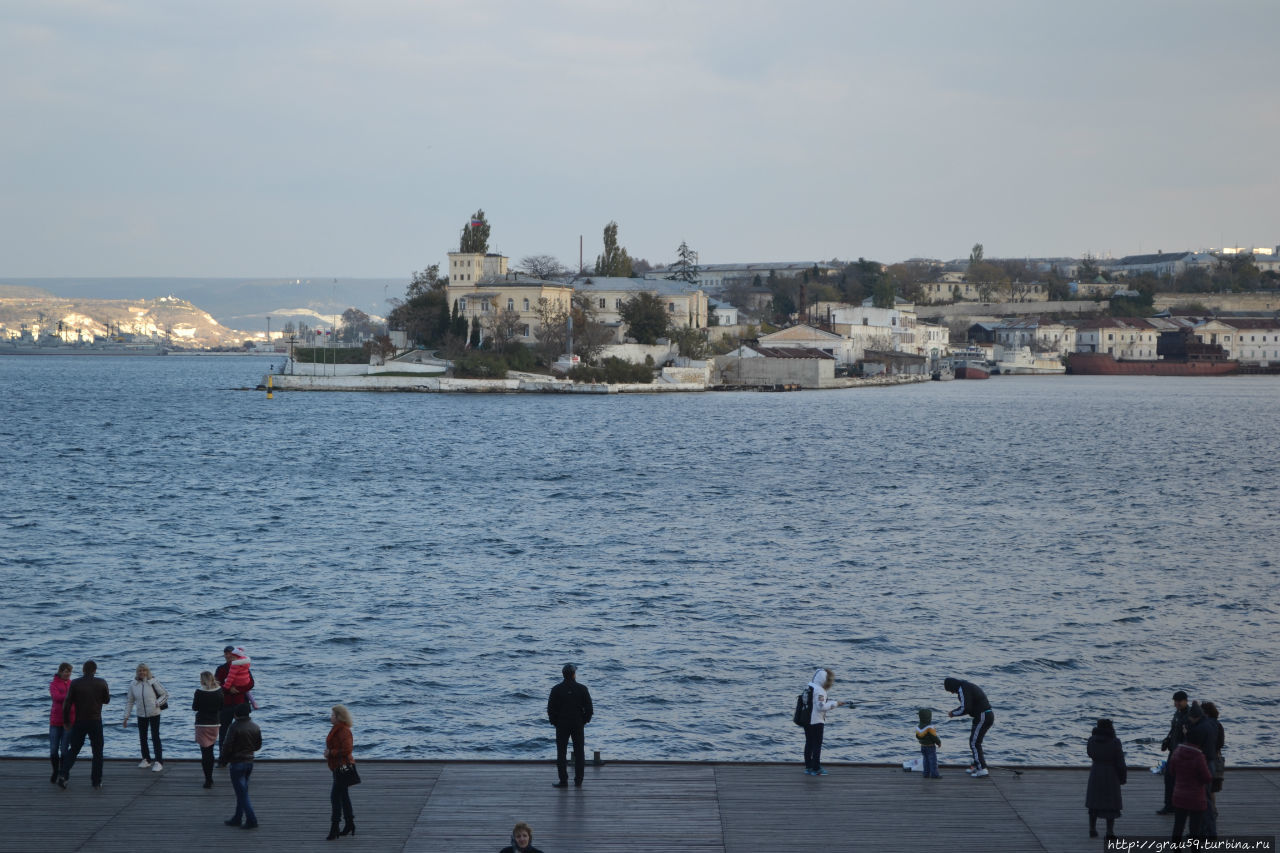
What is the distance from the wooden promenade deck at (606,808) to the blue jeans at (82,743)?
0.67ft

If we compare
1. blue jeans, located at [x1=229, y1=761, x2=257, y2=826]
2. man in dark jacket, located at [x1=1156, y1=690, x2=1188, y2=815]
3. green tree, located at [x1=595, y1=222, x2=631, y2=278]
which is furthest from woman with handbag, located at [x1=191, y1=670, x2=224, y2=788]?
green tree, located at [x1=595, y1=222, x2=631, y2=278]

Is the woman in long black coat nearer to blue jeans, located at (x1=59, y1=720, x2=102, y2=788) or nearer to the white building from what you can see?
blue jeans, located at (x1=59, y1=720, x2=102, y2=788)

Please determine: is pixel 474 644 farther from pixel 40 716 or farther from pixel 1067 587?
pixel 1067 587

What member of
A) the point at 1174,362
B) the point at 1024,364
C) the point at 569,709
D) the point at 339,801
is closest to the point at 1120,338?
the point at 1174,362

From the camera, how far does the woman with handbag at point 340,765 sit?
11.0m

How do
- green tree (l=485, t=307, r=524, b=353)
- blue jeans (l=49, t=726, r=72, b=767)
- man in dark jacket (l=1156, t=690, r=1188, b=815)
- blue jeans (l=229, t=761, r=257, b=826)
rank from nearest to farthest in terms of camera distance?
blue jeans (l=229, t=761, r=257, b=826)
man in dark jacket (l=1156, t=690, r=1188, b=815)
blue jeans (l=49, t=726, r=72, b=767)
green tree (l=485, t=307, r=524, b=353)

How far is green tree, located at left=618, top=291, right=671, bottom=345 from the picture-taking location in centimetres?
11244

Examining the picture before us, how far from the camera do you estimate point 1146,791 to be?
1261 cm

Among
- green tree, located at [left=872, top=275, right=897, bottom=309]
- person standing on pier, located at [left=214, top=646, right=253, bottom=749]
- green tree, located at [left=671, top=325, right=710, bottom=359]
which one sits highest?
green tree, located at [left=872, top=275, right=897, bottom=309]

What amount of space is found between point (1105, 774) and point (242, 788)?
8.24 metres

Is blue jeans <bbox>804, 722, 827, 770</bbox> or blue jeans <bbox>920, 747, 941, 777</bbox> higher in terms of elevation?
blue jeans <bbox>804, 722, 827, 770</bbox>

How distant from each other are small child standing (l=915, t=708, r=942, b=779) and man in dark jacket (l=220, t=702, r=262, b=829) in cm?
696

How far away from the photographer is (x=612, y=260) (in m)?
134

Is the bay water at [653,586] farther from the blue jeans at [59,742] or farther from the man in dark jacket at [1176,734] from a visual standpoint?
the man in dark jacket at [1176,734]
